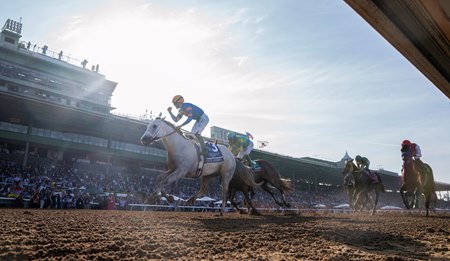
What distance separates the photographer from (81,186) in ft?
84.0

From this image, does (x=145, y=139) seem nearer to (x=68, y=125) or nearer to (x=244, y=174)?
(x=244, y=174)

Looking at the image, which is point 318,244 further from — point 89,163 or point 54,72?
point 54,72

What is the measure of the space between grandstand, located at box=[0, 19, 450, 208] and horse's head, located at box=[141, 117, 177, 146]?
62.8 ft

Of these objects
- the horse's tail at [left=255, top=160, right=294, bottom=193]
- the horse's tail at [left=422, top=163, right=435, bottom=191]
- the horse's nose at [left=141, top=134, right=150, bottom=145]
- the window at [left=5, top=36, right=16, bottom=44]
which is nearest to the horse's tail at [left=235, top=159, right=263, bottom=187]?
the horse's tail at [left=255, top=160, right=294, bottom=193]

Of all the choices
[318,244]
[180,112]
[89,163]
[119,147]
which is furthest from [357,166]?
[89,163]

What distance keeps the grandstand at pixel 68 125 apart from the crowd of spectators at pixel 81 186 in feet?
2.30

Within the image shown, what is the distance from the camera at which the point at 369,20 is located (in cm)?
233

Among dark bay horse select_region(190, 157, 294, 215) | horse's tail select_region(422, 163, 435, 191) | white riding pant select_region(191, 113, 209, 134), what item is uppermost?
white riding pant select_region(191, 113, 209, 134)

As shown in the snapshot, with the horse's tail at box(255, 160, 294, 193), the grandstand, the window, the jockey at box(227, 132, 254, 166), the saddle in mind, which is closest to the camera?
the jockey at box(227, 132, 254, 166)

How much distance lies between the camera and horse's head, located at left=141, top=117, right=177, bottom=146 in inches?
299

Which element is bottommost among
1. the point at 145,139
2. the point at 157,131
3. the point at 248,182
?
the point at 248,182

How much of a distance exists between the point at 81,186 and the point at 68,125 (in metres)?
8.20

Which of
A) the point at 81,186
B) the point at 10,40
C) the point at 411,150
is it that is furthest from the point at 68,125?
the point at 10,40

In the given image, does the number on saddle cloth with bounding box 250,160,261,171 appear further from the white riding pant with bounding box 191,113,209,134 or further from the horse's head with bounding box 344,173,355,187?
the horse's head with bounding box 344,173,355,187
